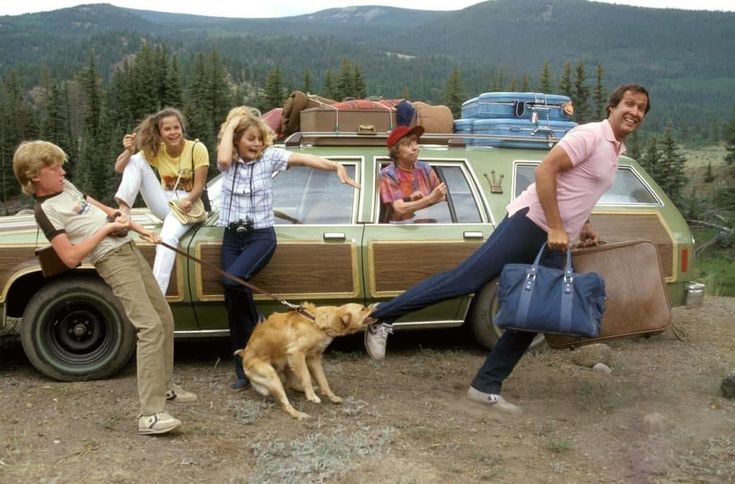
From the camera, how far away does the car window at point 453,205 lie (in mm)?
6195

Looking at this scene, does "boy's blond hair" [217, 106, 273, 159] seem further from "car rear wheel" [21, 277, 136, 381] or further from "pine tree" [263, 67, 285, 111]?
"pine tree" [263, 67, 285, 111]

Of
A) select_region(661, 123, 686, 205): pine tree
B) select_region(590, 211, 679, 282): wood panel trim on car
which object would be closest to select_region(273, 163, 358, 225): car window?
select_region(590, 211, 679, 282): wood panel trim on car

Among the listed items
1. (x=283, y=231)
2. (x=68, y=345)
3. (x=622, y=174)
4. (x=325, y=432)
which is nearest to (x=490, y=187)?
(x=622, y=174)

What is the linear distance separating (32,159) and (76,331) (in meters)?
1.82

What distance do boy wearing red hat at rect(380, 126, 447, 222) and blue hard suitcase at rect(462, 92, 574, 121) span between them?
1277mm

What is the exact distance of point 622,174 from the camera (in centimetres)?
666

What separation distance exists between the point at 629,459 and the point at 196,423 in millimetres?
2456

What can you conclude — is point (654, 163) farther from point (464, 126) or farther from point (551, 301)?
point (551, 301)

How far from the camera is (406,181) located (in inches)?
239

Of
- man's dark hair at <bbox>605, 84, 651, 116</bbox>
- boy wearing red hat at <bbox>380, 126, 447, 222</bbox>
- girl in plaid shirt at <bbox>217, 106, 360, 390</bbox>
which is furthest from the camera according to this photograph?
boy wearing red hat at <bbox>380, 126, 447, 222</bbox>

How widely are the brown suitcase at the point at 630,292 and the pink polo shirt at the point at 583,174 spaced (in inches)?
18.9

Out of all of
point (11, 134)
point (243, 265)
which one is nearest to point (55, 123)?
point (11, 134)

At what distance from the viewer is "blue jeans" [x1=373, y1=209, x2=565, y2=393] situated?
4789mm

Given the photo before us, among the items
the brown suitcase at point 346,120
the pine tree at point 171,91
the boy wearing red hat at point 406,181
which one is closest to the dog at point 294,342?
Result: the boy wearing red hat at point 406,181
